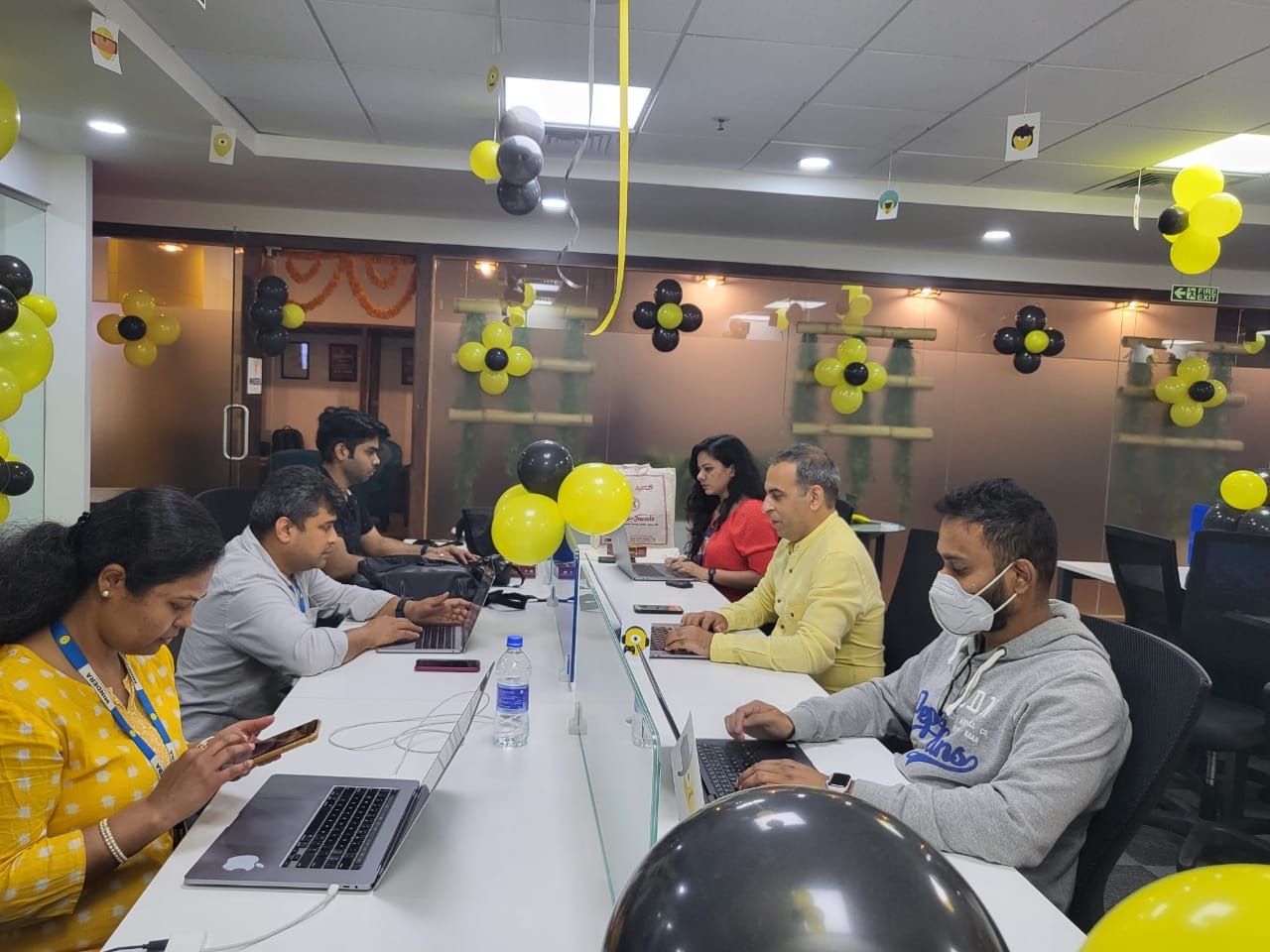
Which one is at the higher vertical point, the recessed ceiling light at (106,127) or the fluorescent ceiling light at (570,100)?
the fluorescent ceiling light at (570,100)

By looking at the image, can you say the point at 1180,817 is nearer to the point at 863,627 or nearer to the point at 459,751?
the point at 863,627

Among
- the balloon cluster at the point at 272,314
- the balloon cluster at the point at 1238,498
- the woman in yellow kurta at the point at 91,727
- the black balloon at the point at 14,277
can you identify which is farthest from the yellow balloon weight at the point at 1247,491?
the black balloon at the point at 14,277

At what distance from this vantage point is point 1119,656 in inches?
60.2

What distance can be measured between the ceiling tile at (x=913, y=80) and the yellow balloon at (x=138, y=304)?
4067mm

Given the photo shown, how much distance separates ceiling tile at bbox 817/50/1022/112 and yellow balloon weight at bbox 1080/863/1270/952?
3288 mm

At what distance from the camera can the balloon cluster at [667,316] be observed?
5820 millimetres

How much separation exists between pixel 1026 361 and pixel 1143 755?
17.5 ft

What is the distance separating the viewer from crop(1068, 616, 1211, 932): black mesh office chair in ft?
4.33

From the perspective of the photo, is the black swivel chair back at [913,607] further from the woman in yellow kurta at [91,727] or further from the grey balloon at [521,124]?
the woman in yellow kurta at [91,727]

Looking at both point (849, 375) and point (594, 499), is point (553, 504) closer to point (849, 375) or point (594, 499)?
point (594, 499)

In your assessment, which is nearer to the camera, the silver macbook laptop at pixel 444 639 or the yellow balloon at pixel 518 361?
the silver macbook laptop at pixel 444 639

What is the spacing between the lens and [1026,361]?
6.20m

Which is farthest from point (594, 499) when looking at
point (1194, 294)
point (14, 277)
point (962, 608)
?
point (1194, 294)

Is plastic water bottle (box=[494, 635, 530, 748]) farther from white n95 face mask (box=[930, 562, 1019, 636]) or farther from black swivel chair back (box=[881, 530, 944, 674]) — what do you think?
black swivel chair back (box=[881, 530, 944, 674])
